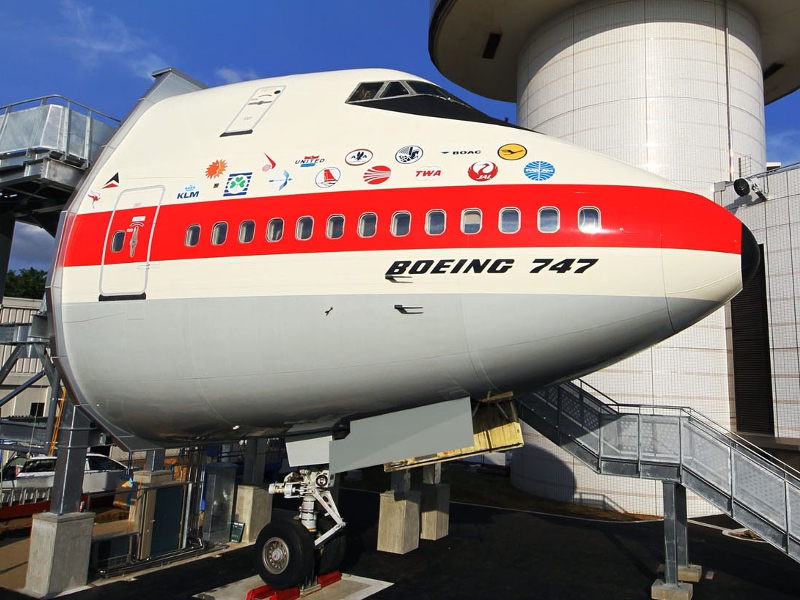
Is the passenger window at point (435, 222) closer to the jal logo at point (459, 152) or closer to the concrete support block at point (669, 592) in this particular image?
the jal logo at point (459, 152)

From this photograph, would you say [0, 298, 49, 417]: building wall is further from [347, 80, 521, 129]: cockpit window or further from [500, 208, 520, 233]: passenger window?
[500, 208, 520, 233]: passenger window

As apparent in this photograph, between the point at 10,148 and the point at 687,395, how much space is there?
21830 millimetres

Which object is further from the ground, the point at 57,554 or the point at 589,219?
the point at 589,219

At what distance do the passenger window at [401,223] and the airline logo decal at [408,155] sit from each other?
0.96m

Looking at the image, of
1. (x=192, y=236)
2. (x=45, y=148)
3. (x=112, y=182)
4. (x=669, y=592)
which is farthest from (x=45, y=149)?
(x=669, y=592)

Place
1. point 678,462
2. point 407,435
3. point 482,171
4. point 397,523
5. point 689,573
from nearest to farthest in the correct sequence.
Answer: point 482,171, point 407,435, point 678,462, point 689,573, point 397,523

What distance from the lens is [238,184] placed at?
380 inches

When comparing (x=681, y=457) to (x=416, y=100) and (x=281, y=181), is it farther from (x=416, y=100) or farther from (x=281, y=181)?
(x=281, y=181)

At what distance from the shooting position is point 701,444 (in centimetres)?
1259

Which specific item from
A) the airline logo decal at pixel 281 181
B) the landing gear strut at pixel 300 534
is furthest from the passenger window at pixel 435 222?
the landing gear strut at pixel 300 534

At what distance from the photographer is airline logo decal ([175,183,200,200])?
9875mm

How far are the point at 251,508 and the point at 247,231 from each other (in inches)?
372

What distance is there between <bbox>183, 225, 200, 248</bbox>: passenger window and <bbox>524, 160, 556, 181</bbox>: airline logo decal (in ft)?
16.7

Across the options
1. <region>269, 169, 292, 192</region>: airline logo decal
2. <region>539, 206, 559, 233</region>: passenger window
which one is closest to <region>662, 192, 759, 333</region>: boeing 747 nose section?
<region>539, 206, 559, 233</region>: passenger window
